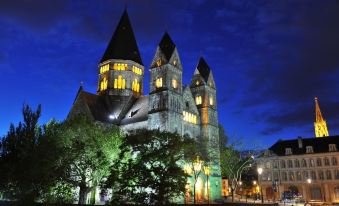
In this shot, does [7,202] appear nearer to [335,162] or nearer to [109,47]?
[109,47]

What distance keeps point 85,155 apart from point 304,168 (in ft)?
167

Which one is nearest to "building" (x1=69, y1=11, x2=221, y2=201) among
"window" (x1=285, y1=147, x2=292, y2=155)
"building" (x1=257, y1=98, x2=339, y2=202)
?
"building" (x1=257, y1=98, x2=339, y2=202)

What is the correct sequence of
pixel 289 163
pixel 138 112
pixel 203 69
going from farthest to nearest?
1. pixel 289 163
2. pixel 203 69
3. pixel 138 112

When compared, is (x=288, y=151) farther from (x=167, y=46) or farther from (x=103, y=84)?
(x=103, y=84)

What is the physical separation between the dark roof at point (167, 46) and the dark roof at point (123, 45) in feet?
34.0

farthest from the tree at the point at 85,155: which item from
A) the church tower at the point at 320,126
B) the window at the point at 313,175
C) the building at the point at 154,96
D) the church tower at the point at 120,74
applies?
the church tower at the point at 320,126

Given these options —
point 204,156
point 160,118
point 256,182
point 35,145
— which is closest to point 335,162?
point 256,182

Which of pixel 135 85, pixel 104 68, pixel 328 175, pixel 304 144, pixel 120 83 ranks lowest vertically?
pixel 328 175

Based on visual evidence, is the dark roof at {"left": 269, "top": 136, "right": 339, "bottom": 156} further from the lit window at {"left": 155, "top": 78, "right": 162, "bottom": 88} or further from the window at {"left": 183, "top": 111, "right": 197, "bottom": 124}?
the lit window at {"left": 155, "top": 78, "right": 162, "bottom": 88}

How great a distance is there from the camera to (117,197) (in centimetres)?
2956

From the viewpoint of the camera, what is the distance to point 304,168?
218 feet

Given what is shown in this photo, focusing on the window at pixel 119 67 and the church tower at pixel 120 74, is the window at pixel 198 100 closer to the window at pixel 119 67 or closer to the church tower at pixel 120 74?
the church tower at pixel 120 74

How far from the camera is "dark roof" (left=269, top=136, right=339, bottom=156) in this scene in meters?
66.1

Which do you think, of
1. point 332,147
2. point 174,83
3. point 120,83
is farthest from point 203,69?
point 332,147
